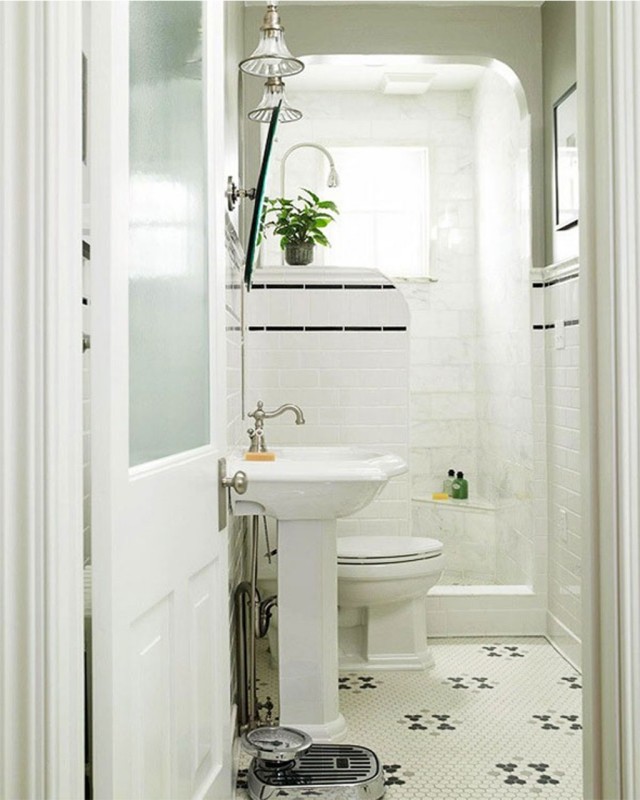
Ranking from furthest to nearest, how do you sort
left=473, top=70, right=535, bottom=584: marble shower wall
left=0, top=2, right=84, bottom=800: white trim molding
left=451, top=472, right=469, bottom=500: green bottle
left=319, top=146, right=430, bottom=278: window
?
1. left=319, top=146, right=430, bottom=278: window
2. left=451, top=472, right=469, bottom=500: green bottle
3. left=473, top=70, right=535, bottom=584: marble shower wall
4. left=0, top=2, right=84, bottom=800: white trim molding

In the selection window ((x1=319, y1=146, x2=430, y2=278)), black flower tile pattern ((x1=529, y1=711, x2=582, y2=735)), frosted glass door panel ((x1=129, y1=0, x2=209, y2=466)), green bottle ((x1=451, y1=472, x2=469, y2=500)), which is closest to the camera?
frosted glass door panel ((x1=129, y1=0, x2=209, y2=466))

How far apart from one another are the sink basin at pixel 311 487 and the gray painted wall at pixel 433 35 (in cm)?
179

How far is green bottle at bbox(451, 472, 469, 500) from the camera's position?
5.03 m

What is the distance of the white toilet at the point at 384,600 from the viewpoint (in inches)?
123

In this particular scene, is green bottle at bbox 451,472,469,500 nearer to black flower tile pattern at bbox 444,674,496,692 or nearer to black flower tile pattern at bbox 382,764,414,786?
black flower tile pattern at bbox 444,674,496,692

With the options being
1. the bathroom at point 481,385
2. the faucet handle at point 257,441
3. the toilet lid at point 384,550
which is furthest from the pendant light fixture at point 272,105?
the toilet lid at point 384,550

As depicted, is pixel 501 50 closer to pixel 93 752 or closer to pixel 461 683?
pixel 461 683

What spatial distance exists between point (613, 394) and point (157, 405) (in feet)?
2.22

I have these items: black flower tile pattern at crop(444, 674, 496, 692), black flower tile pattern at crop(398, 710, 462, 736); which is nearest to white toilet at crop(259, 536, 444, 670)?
black flower tile pattern at crop(444, 674, 496, 692)

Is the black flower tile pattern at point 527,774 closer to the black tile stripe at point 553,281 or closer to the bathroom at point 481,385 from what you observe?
the bathroom at point 481,385

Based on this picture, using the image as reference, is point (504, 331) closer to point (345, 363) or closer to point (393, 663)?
point (345, 363)

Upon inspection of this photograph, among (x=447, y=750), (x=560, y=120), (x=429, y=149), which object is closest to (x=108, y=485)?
(x=447, y=750)

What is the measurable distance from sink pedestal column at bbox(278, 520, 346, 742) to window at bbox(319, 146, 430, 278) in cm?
312

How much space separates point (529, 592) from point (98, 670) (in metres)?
2.98
